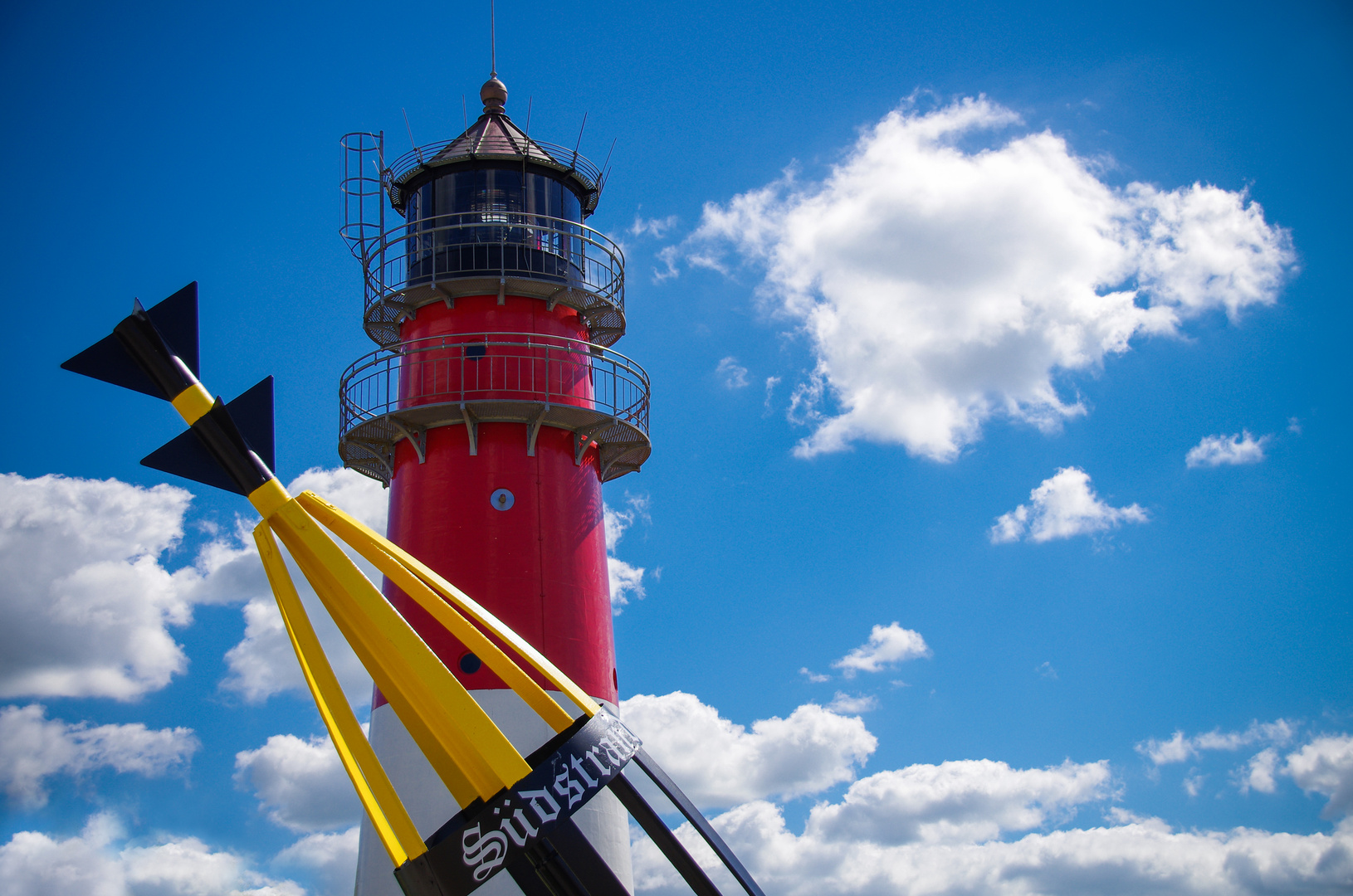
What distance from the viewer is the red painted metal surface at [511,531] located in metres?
19.3

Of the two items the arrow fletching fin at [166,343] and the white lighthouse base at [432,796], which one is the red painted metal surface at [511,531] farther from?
the arrow fletching fin at [166,343]

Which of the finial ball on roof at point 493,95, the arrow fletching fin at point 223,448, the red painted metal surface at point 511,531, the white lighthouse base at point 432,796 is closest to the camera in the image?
the arrow fletching fin at point 223,448

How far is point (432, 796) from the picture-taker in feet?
59.5

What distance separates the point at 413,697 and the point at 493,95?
16028mm

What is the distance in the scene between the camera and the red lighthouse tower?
1892 cm

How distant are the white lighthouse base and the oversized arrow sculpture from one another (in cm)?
703

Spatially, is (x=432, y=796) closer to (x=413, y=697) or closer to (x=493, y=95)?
(x=413, y=697)

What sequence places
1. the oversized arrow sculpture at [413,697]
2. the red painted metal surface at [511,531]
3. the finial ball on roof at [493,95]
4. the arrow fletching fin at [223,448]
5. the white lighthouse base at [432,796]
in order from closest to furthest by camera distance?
the oversized arrow sculpture at [413,697]
the arrow fletching fin at [223,448]
the white lighthouse base at [432,796]
the red painted metal surface at [511,531]
the finial ball on roof at [493,95]

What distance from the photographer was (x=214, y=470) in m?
11.3

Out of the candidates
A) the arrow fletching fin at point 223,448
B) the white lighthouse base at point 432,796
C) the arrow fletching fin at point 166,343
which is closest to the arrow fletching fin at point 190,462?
the arrow fletching fin at point 223,448

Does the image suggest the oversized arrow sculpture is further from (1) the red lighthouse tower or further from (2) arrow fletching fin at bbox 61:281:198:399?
(1) the red lighthouse tower

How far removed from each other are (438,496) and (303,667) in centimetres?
901

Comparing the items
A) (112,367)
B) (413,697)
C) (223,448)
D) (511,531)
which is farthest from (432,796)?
(112,367)

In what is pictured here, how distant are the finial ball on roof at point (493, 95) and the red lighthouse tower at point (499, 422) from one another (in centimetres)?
60
